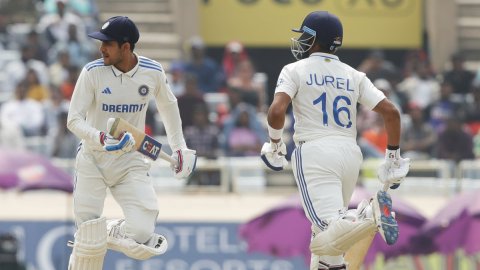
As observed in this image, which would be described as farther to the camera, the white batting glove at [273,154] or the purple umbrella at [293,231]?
the purple umbrella at [293,231]

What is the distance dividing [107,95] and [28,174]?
526 cm

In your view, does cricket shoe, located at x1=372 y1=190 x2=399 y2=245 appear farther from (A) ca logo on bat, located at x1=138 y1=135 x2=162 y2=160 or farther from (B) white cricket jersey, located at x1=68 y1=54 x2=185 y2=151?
(B) white cricket jersey, located at x1=68 y1=54 x2=185 y2=151

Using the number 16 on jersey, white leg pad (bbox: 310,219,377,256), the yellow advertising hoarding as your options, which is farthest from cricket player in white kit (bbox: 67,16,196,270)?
the yellow advertising hoarding

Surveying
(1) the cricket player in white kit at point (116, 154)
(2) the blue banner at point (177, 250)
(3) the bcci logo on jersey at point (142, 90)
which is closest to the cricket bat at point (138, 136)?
(1) the cricket player in white kit at point (116, 154)

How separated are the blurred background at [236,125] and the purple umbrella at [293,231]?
0.01 m

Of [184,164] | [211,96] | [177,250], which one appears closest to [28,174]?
[177,250]

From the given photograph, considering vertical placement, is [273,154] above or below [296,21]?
below

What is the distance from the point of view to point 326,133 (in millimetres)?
11086

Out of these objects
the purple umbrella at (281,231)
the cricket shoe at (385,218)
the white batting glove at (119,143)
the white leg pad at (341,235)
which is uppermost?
the white batting glove at (119,143)

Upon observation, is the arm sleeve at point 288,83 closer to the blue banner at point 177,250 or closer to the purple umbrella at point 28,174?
the purple umbrella at point 28,174

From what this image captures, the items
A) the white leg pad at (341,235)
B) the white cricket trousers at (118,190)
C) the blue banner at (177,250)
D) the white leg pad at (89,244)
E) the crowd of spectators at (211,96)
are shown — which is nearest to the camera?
the white leg pad at (341,235)

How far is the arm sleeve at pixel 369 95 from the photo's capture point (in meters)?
11.0

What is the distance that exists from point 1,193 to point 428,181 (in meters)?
4.85

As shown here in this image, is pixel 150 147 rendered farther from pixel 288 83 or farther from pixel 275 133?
pixel 288 83
